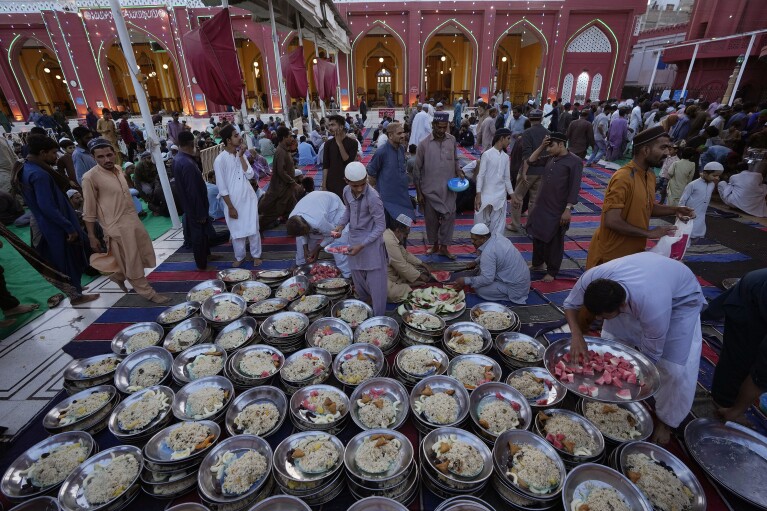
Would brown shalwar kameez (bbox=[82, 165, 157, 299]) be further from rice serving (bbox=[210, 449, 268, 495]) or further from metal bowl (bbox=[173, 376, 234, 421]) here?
rice serving (bbox=[210, 449, 268, 495])

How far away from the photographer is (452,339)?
3.34 m

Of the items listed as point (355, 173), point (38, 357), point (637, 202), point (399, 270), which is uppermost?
point (355, 173)

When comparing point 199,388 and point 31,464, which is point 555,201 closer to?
point 199,388

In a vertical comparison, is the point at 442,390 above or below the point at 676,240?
below

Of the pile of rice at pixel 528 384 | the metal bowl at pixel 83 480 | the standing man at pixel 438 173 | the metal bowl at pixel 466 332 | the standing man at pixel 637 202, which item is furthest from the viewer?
the standing man at pixel 438 173

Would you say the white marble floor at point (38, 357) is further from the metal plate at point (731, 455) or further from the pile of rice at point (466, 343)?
the metal plate at point (731, 455)

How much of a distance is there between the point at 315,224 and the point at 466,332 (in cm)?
222

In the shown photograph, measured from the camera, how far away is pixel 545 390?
9.15ft

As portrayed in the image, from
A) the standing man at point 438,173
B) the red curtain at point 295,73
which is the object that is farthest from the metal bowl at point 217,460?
the red curtain at point 295,73

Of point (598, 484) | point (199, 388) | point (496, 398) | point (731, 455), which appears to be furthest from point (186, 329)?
point (731, 455)

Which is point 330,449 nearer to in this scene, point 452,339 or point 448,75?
point 452,339

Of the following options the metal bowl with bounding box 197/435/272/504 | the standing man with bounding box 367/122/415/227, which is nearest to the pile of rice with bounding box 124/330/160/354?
the metal bowl with bounding box 197/435/272/504

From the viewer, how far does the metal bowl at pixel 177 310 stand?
367cm

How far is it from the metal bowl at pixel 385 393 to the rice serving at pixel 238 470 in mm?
662
